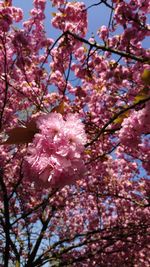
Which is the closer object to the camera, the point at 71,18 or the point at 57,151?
the point at 57,151

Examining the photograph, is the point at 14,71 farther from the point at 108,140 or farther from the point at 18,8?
the point at 108,140

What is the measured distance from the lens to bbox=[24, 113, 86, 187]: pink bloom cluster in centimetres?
165

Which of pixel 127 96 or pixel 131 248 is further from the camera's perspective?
pixel 131 248

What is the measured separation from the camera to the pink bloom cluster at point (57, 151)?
5.42 ft

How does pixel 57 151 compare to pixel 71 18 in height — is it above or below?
below

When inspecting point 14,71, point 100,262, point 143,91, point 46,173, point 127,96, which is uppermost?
point 14,71

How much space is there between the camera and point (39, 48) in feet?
25.0

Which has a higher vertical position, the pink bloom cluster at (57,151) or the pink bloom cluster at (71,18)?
the pink bloom cluster at (71,18)

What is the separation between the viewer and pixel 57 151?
166 cm

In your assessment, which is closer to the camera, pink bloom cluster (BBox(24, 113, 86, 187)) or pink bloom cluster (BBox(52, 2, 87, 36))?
pink bloom cluster (BBox(24, 113, 86, 187))

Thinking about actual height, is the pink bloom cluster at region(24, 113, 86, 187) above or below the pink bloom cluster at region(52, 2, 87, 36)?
below

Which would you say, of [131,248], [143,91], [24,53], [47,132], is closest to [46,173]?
[47,132]

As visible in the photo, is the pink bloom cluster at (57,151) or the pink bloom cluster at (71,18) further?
the pink bloom cluster at (71,18)

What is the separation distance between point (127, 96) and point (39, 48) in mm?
2457
